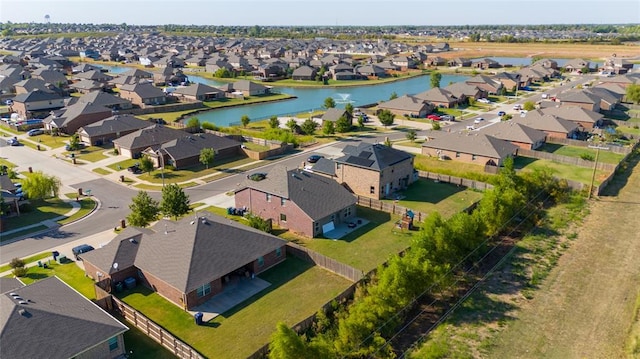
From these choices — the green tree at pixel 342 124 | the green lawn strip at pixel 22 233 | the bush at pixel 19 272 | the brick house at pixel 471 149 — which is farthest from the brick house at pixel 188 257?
the green tree at pixel 342 124

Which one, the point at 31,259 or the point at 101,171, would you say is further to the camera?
the point at 101,171

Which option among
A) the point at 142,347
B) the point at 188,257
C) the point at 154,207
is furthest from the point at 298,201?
the point at 142,347

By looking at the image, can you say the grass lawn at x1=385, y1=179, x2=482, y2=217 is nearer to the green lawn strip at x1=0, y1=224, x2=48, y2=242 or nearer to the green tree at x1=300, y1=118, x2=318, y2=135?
the green tree at x1=300, y1=118, x2=318, y2=135

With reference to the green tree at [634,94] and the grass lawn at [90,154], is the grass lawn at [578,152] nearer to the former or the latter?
the green tree at [634,94]

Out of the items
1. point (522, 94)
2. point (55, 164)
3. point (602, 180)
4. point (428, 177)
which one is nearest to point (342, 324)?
point (428, 177)

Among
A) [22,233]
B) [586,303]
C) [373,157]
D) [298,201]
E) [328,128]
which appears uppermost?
[373,157]

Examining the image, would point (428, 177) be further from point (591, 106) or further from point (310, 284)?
point (591, 106)

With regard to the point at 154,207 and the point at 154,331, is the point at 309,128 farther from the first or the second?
the point at 154,331
